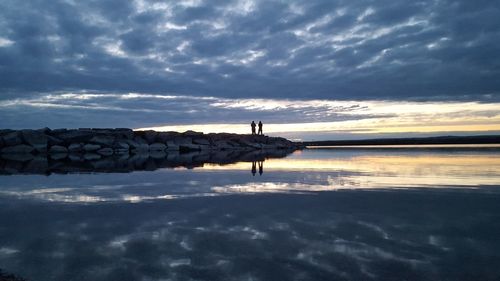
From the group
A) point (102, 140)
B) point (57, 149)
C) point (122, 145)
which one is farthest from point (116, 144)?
point (57, 149)

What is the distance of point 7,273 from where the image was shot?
11.6 ft

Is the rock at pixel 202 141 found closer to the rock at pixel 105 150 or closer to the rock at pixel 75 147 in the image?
the rock at pixel 105 150

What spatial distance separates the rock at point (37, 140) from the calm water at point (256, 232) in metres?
22.5

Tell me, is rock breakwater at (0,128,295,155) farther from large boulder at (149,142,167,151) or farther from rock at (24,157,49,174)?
rock at (24,157,49,174)

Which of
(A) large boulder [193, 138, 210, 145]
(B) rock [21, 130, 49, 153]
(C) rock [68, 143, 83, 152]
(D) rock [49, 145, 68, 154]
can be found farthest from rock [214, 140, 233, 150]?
(B) rock [21, 130, 49, 153]

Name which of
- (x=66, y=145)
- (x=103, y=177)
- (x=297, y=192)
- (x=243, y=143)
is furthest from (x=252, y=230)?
(x=243, y=143)

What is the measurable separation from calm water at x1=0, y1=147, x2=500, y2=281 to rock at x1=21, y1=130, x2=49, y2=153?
2248 centimetres

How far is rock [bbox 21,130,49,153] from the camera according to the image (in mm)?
28859

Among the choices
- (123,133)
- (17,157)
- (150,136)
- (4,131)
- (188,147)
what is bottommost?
(17,157)

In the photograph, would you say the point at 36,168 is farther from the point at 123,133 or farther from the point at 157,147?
the point at 157,147

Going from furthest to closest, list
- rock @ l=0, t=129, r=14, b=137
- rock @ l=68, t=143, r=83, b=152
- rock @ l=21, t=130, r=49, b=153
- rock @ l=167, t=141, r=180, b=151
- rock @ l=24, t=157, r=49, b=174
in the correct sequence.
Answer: rock @ l=167, t=141, r=180, b=151, rock @ l=68, t=143, r=83, b=152, rock @ l=0, t=129, r=14, b=137, rock @ l=21, t=130, r=49, b=153, rock @ l=24, t=157, r=49, b=174

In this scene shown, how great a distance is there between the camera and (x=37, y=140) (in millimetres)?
28891

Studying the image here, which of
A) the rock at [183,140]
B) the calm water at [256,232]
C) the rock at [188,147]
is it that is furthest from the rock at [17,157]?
the calm water at [256,232]

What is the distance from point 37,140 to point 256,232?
1140 inches
